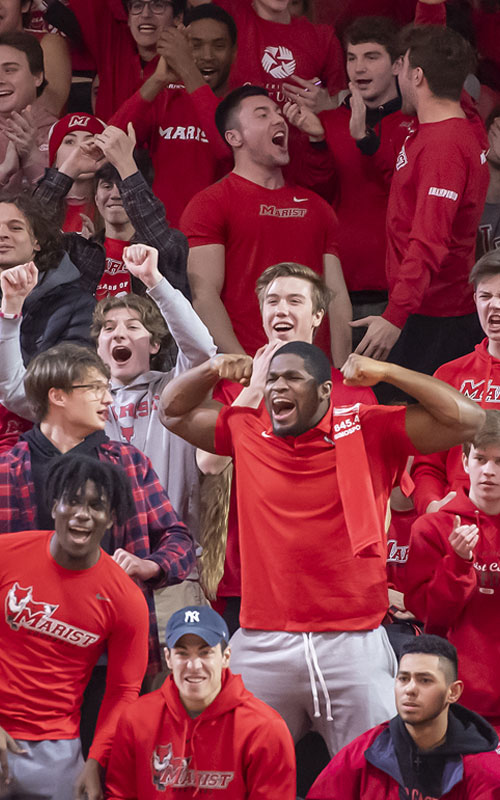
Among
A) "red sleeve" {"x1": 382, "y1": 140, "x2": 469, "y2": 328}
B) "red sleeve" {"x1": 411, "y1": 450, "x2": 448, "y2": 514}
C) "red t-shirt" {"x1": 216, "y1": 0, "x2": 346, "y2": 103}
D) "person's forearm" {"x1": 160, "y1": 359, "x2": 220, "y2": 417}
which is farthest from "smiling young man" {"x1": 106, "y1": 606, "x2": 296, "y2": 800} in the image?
"red t-shirt" {"x1": 216, "y1": 0, "x2": 346, "y2": 103}

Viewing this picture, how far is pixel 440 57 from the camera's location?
4.73 metres

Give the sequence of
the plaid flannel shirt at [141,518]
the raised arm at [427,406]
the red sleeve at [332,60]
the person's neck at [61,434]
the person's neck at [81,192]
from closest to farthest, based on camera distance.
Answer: the raised arm at [427,406] < the plaid flannel shirt at [141,518] < the person's neck at [61,434] < the person's neck at [81,192] < the red sleeve at [332,60]

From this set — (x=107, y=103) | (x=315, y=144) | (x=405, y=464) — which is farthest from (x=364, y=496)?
Result: (x=107, y=103)

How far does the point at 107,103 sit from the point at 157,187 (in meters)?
0.39

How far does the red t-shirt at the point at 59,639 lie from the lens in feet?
12.2

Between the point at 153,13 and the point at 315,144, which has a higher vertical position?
the point at 153,13

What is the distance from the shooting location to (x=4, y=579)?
3.78m

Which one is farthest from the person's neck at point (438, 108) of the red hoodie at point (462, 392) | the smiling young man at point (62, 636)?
the smiling young man at point (62, 636)

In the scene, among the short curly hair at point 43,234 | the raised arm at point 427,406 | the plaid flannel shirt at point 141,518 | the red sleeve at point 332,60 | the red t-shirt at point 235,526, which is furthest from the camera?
the red sleeve at point 332,60

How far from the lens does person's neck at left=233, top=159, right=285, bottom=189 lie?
187 inches

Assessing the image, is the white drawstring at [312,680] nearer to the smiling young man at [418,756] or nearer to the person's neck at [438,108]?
the smiling young man at [418,756]

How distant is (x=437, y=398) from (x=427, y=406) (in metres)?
0.04

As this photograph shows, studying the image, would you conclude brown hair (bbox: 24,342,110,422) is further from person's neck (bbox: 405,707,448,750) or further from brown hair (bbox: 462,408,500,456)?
person's neck (bbox: 405,707,448,750)

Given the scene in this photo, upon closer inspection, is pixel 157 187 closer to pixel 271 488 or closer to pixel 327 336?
pixel 327 336
